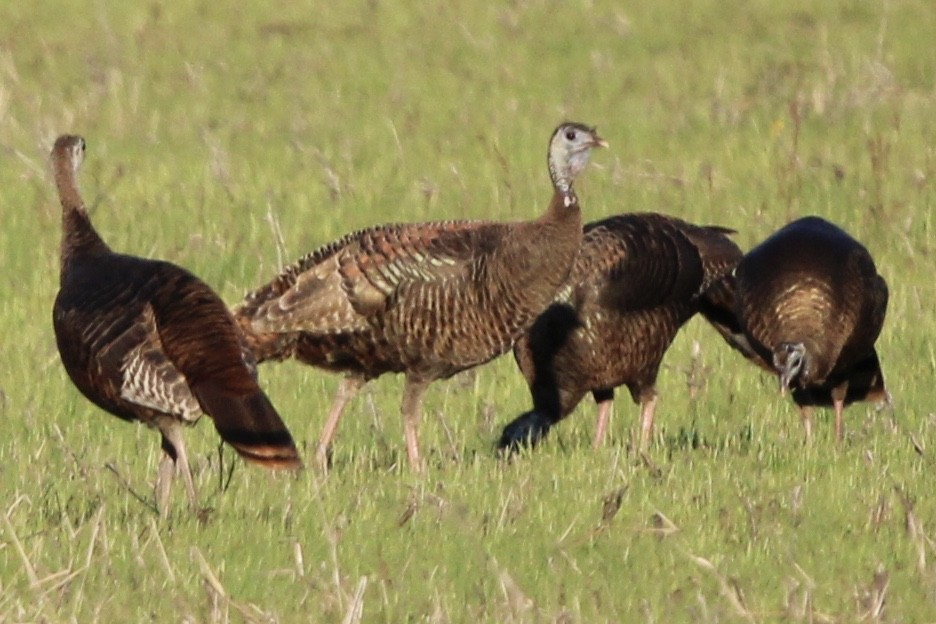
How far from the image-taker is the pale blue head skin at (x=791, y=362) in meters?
7.49

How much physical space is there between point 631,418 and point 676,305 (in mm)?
754

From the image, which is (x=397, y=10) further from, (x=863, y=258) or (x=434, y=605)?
(x=434, y=605)

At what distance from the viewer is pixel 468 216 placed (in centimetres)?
1096

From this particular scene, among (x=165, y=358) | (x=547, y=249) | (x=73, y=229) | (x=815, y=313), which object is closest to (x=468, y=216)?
(x=815, y=313)

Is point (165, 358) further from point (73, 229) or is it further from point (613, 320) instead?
point (613, 320)

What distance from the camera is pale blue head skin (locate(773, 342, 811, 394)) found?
7.49m

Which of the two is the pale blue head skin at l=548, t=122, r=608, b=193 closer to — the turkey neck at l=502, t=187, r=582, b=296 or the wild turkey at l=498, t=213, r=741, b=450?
the turkey neck at l=502, t=187, r=582, b=296

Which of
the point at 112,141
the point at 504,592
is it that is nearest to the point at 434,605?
the point at 504,592

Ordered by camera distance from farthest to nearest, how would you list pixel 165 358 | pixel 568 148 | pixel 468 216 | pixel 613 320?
pixel 468 216 → pixel 613 320 → pixel 568 148 → pixel 165 358

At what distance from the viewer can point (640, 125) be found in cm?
1277

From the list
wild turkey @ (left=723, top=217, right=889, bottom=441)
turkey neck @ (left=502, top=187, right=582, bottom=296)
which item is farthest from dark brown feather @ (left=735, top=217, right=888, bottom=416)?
turkey neck @ (left=502, top=187, right=582, bottom=296)

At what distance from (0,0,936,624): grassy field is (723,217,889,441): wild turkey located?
0.22m

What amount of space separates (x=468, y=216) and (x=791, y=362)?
372 cm

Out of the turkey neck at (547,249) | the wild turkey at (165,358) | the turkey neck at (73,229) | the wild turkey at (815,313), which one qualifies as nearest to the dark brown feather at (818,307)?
the wild turkey at (815,313)
